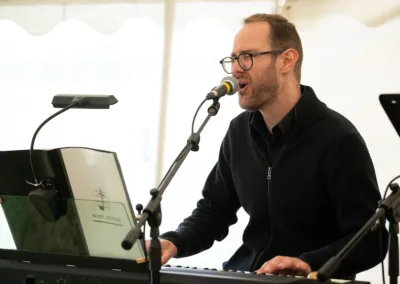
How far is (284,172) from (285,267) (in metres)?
0.42

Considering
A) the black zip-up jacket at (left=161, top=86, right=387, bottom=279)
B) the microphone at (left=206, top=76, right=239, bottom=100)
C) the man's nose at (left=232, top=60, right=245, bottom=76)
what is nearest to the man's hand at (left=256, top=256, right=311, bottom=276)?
the black zip-up jacket at (left=161, top=86, right=387, bottom=279)

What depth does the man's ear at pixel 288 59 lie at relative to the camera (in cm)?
189

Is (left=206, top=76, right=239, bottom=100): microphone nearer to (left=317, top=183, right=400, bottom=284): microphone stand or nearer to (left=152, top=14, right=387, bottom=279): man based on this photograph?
(left=152, top=14, right=387, bottom=279): man

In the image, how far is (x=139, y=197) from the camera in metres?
3.09

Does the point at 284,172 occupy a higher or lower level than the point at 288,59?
lower

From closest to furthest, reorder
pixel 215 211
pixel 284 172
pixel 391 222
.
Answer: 1. pixel 391 222
2. pixel 284 172
3. pixel 215 211

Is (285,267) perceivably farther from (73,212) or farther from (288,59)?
(288,59)

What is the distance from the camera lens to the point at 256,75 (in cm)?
184

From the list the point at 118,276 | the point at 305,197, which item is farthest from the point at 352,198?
the point at 118,276

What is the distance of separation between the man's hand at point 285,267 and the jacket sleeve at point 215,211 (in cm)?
49

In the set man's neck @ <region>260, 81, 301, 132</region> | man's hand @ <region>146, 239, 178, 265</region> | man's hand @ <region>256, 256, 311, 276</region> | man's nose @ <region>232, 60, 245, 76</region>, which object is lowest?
man's hand @ <region>146, 239, 178, 265</region>

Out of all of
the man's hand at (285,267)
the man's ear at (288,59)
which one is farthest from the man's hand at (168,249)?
the man's ear at (288,59)

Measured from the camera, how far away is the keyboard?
1168mm

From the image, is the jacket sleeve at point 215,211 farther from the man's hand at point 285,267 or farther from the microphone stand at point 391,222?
the microphone stand at point 391,222
